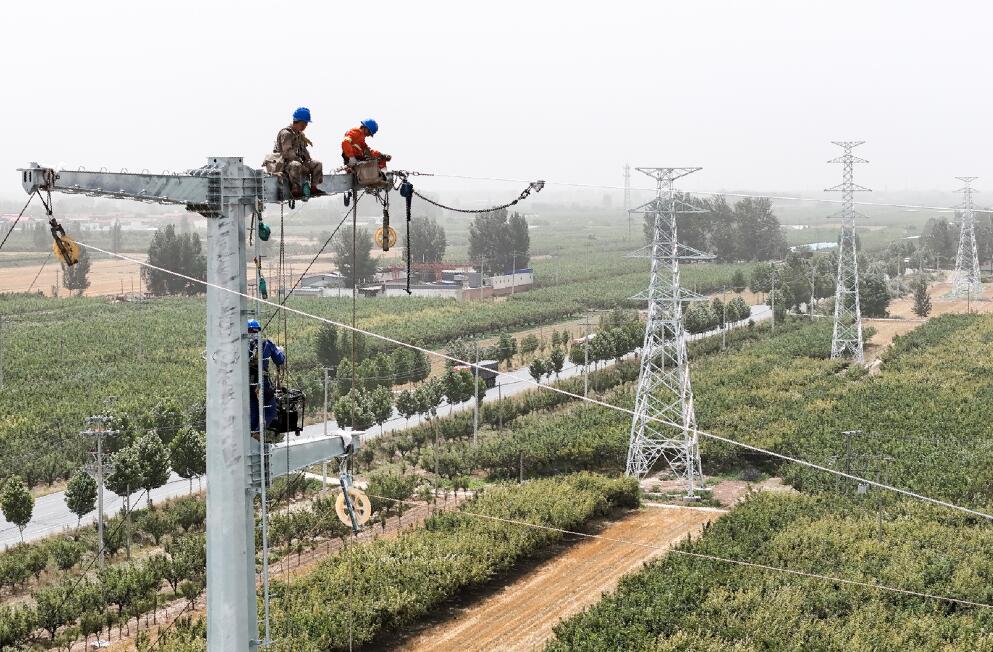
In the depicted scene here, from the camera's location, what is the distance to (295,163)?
279 inches

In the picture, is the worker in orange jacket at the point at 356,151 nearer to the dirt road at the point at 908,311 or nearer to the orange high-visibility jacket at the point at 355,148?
the orange high-visibility jacket at the point at 355,148

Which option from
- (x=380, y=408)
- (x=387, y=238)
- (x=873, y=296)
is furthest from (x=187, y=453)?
(x=873, y=296)

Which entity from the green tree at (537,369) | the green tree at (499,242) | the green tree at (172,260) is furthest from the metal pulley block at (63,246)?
the green tree at (499,242)

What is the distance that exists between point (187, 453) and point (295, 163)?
23.5 meters

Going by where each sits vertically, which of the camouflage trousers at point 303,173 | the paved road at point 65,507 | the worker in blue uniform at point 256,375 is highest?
the camouflage trousers at point 303,173

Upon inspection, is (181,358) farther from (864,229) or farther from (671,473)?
(864,229)

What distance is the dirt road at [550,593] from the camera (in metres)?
18.4

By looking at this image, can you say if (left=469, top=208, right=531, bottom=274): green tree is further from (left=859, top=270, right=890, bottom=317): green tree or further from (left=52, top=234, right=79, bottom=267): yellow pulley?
(left=52, top=234, right=79, bottom=267): yellow pulley

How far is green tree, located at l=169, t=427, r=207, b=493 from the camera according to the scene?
29.0m

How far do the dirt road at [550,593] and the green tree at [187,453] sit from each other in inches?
437

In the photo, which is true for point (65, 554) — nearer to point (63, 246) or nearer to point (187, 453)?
point (187, 453)

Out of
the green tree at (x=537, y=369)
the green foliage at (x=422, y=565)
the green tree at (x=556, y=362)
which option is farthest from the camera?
the green tree at (x=556, y=362)

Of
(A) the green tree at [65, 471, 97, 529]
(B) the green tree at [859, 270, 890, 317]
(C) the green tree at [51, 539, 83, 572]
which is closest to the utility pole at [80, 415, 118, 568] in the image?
(A) the green tree at [65, 471, 97, 529]

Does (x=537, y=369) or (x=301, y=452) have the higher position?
(x=301, y=452)
